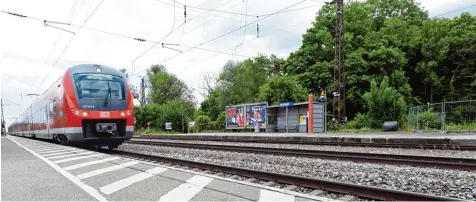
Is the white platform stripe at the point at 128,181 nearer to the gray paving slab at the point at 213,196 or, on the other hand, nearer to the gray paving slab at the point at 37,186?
the gray paving slab at the point at 37,186

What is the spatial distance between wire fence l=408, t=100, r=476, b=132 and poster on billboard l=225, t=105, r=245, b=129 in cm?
1554

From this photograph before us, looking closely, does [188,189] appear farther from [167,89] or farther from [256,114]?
[167,89]

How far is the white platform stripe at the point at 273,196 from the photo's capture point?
5.16m

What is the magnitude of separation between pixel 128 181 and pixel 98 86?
8.04 metres

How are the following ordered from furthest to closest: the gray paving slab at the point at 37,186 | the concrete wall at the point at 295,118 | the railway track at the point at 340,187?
the concrete wall at the point at 295,118 → the gray paving slab at the point at 37,186 → the railway track at the point at 340,187

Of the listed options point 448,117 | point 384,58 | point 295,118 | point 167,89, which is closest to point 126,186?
point 448,117

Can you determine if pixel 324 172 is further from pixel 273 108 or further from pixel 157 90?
pixel 157 90

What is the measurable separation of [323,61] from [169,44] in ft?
67.3

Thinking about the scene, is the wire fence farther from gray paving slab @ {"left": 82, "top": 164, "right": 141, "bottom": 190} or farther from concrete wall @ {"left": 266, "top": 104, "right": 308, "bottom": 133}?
gray paving slab @ {"left": 82, "top": 164, "right": 141, "bottom": 190}

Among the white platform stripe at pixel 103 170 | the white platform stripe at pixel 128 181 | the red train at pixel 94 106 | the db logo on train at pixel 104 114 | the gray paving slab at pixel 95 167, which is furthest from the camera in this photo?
the db logo on train at pixel 104 114

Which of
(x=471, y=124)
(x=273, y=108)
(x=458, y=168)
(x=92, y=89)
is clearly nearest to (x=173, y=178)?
(x=458, y=168)

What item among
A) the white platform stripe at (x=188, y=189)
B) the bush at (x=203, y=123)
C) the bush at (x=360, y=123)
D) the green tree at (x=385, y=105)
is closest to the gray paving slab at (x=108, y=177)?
the white platform stripe at (x=188, y=189)

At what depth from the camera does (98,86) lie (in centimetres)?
1386

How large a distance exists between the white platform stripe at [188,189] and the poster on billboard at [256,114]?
23.5 meters
